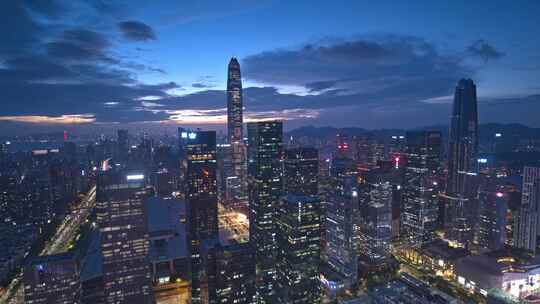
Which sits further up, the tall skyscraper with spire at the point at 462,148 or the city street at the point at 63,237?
the tall skyscraper with spire at the point at 462,148

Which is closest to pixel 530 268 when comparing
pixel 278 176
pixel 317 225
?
pixel 317 225

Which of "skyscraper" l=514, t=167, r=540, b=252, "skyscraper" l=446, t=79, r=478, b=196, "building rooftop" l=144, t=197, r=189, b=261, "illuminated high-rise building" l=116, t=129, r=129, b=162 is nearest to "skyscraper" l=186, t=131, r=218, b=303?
"building rooftop" l=144, t=197, r=189, b=261

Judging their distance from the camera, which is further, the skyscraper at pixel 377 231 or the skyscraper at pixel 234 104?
the skyscraper at pixel 234 104

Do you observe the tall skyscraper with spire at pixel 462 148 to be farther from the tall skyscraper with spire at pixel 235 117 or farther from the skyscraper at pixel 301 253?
the tall skyscraper with spire at pixel 235 117

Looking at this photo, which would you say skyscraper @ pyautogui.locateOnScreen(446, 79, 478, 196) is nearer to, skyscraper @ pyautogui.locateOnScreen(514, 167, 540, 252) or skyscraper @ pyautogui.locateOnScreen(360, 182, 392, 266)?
skyscraper @ pyautogui.locateOnScreen(514, 167, 540, 252)

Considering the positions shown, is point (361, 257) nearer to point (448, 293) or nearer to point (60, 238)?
point (448, 293)

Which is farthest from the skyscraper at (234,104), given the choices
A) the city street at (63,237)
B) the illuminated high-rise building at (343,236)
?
the illuminated high-rise building at (343,236)
